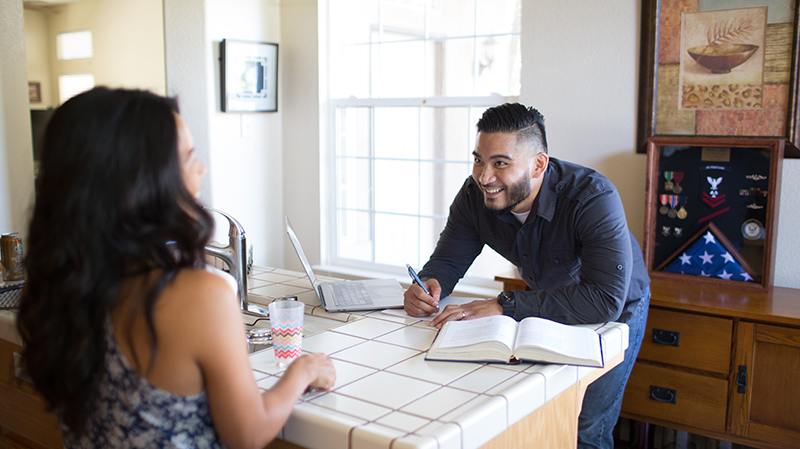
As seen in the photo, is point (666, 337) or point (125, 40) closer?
point (666, 337)

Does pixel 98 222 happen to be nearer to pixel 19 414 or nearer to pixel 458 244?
pixel 19 414

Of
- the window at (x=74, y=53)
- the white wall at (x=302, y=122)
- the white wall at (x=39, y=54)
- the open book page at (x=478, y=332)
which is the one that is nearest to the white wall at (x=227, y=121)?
the white wall at (x=302, y=122)

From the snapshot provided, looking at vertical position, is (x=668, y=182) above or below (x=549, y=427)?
above

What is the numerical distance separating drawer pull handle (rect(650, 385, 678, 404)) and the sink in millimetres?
1335

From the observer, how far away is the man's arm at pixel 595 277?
1779 millimetres

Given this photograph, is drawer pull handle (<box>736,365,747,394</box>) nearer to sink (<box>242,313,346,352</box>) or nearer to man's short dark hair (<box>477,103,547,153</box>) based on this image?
man's short dark hair (<box>477,103,547,153</box>)

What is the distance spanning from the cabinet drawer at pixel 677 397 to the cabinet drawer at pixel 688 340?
0.04 m

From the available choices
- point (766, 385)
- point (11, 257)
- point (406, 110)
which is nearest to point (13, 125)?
point (11, 257)

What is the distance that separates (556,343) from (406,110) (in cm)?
265

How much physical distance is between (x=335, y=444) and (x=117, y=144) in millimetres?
610

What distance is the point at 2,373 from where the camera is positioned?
1993mm

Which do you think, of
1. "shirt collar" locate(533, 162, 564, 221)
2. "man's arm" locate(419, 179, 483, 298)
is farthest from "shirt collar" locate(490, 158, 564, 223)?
"man's arm" locate(419, 179, 483, 298)

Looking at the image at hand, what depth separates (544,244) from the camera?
83.8 inches

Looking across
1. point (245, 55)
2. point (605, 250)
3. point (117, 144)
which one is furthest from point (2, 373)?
point (245, 55)
